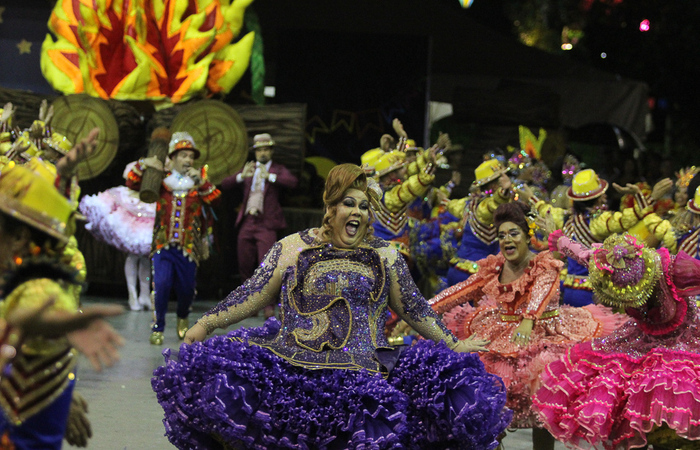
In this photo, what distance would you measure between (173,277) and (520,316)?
4.54m

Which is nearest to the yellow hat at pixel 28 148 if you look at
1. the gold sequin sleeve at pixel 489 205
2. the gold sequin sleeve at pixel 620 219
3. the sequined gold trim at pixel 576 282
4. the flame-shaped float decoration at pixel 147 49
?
the flame-shaped float decoration at pixel 147 49

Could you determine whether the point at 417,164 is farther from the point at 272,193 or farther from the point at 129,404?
the point at 129,404

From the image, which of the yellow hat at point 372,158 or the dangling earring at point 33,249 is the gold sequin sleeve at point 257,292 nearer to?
the dangling earring at point 33,249

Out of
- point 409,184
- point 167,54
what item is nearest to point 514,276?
point 409,184

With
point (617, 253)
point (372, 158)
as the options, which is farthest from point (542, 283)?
point (372, 158)

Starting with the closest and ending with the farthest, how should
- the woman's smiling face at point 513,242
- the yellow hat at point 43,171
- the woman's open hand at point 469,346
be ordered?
the yellow hat at point 43,171 < the woman's open hand at point 469,346 < the woman's smiling face at point 513,242

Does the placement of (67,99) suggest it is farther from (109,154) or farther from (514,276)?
(514,276)

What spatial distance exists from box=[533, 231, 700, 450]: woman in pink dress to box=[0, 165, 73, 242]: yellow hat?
2725 millimetres

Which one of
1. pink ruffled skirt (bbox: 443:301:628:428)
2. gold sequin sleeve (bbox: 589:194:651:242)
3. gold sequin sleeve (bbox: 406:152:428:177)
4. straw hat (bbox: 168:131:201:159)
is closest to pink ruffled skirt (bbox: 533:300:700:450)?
pink ruffled skirt (bbox: 443:301:628:428)

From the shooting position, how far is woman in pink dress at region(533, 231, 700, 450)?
4.46 m

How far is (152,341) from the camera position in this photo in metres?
8.85

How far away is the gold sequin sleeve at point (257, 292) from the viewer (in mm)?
4660

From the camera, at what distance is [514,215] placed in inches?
231

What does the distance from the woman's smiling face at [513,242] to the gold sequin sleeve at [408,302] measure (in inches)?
49.2
